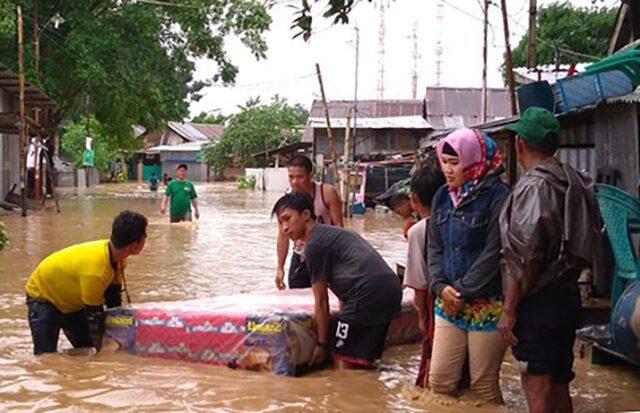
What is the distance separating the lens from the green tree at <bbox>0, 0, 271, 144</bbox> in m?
25.8

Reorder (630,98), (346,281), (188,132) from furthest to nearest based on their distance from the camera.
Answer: (188,132), (630,98), (346,281)

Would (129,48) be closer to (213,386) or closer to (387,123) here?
(387,123)

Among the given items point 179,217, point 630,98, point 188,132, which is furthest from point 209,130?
point 630,98

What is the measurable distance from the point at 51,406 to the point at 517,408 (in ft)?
8.95

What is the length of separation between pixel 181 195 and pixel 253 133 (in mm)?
35647

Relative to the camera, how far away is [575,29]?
1140 inches

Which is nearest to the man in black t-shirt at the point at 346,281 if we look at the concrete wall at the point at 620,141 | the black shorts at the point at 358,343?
the black shorts at the point at 358,343

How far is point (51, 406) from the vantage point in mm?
4605

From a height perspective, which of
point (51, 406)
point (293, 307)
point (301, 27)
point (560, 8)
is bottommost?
point (51, 406)

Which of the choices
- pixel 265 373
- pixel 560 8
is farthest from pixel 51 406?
Answer: pixel 560 8

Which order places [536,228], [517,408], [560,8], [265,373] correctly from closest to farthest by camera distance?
[536,228]
[517,408]
[265,373]
[560,8]

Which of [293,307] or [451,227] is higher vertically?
[451,227]

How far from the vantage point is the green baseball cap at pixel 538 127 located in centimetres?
362

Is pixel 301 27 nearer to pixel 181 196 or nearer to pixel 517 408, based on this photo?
pixel 517 408
